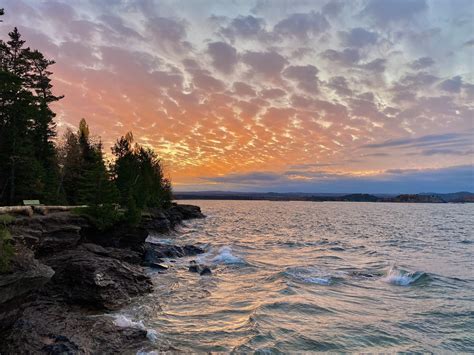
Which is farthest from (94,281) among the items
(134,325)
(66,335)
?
(66,335)

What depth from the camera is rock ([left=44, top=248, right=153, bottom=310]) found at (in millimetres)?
15438

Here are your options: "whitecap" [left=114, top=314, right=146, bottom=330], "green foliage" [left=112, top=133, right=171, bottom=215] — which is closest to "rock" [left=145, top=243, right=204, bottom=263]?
"whitecap" [left=114, top=314, right=146, bottom=330]

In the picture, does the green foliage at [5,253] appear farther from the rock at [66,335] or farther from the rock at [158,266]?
the rock at [158,266]

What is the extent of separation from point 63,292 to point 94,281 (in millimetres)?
1373

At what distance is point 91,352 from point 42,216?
582 inches

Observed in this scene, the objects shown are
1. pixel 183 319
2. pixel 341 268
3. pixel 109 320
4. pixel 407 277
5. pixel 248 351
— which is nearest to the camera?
pixel 248 351

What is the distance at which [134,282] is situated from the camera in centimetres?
1842

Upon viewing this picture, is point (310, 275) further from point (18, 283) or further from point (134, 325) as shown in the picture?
point (18, 283)

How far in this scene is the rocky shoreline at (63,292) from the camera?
1027 centimetres

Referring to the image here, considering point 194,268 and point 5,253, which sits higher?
point 5,253

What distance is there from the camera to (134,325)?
12938 millimetres

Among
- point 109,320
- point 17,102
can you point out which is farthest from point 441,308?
point 17,102

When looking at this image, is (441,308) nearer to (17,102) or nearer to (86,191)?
(86,191)

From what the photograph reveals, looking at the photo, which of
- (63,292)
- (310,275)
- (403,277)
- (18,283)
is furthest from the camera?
(310,275)
